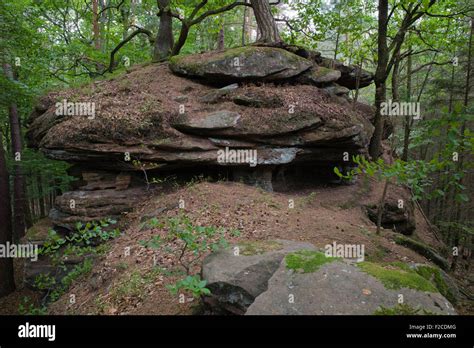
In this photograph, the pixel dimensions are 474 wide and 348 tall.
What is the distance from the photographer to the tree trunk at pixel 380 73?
12.2m

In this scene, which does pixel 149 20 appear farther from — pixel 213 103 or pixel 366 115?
pixel 366 115

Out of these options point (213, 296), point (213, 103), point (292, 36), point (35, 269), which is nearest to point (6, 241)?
point (35, 269)

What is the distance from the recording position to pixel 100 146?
332 inches

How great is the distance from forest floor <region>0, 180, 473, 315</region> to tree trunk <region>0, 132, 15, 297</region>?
719 millimetres

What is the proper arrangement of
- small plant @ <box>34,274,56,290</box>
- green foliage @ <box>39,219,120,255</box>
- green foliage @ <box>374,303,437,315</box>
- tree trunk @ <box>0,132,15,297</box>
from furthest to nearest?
1. tree trunk @ <box>0,132,15,297</box>
2. small plant @ <box>34,274,56,290</box>
3. green foliage @ <box>39,219,120,255</box>
4. green foliage @ <box>374,303,437,315</box>

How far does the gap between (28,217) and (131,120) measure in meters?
13.4

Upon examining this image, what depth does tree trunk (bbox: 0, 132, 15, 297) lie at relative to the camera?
9.63 metres

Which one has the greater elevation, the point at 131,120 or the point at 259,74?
the point at 259,74

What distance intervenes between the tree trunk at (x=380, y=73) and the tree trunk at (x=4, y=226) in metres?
14.3

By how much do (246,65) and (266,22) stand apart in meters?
2.79

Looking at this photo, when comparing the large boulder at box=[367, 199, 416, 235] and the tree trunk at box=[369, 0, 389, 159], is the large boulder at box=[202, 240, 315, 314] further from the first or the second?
the tree trunk at box=[369, 0, 389, 159]

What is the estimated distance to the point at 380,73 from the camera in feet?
41.4

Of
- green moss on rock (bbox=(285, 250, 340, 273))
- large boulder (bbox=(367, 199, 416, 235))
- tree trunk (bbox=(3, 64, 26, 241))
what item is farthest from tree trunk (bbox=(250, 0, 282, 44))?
tree trunk (bbox=(3, 64, 26, 241))
